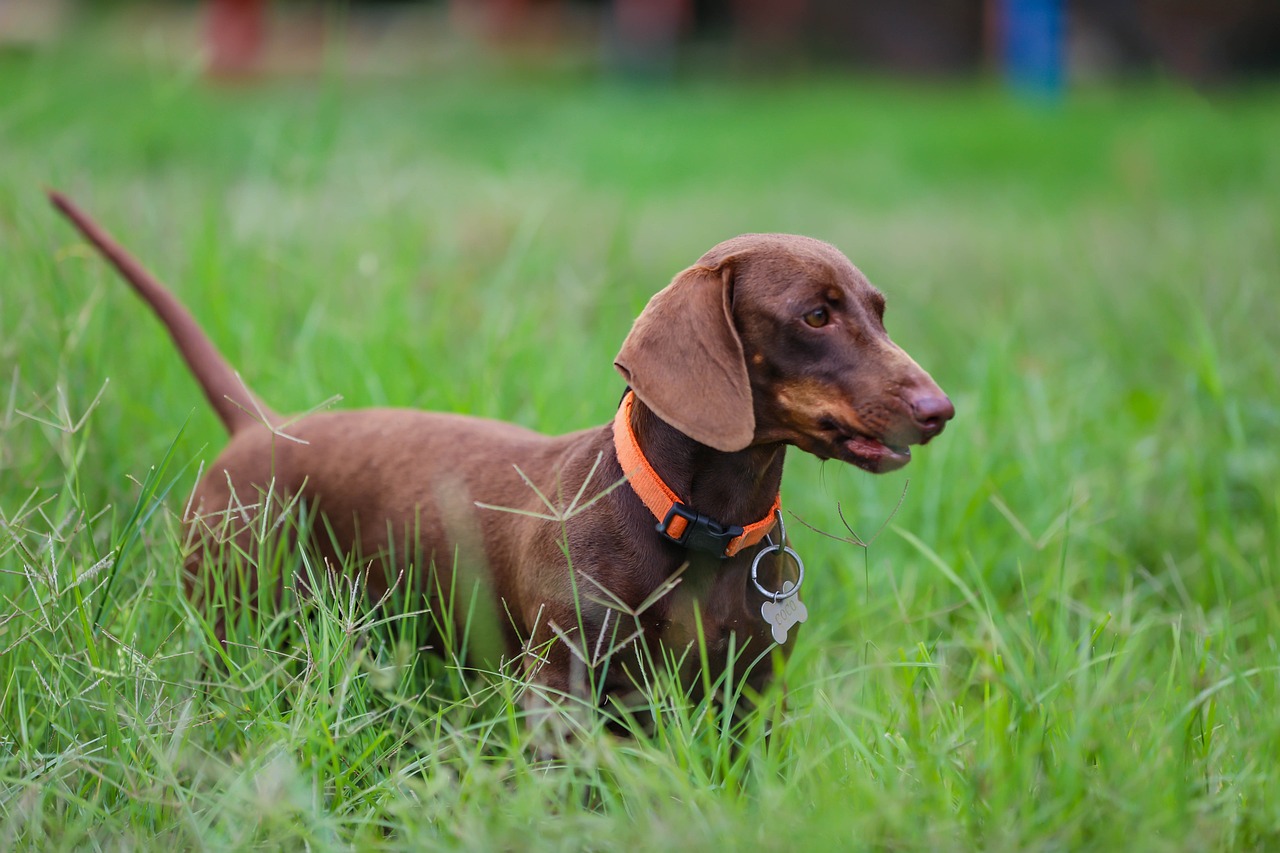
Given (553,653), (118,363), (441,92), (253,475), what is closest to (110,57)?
(441,92)

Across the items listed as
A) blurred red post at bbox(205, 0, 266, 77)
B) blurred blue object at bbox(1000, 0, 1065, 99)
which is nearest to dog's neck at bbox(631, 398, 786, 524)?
blurred blue object at bbox(1000, 0, 1065, 99)

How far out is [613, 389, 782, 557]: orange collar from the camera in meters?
2.09

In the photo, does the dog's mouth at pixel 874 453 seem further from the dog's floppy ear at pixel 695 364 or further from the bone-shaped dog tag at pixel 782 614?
the bone-shaped dog tag at pixel 782 614

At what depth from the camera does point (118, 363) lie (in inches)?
128

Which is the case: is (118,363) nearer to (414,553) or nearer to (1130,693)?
(414,553)

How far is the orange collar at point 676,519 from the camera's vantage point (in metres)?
2.09

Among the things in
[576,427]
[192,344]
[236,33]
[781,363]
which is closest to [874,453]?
[781,363]

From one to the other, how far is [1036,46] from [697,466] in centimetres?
1258

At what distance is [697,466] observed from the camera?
7.04 feet

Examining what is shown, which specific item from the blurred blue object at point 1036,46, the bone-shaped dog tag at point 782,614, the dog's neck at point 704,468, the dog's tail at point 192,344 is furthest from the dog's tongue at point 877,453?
the blurred blue object at point 1036,46

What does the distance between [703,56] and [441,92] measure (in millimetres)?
6971

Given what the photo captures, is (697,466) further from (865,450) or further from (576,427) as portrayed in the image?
(576,427)

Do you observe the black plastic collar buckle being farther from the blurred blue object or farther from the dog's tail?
the blurred blue object

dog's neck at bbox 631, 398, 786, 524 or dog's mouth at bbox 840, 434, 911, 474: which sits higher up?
dog's mouth at bbox 840, 434, 911, 474
